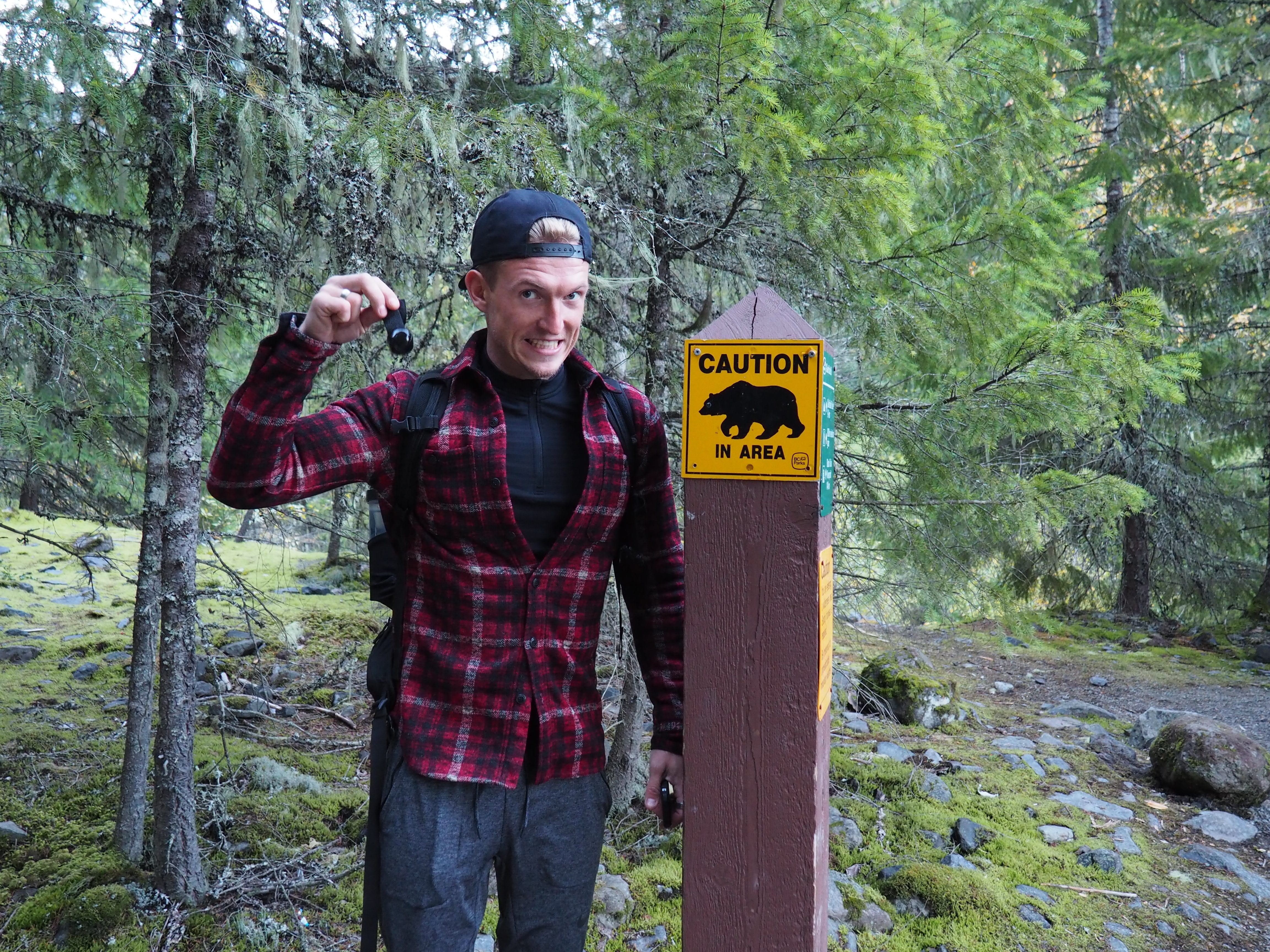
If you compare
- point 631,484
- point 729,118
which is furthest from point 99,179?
point 631,484

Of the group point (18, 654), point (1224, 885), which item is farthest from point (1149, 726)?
point (18, 654)

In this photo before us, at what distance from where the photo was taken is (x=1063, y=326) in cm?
378

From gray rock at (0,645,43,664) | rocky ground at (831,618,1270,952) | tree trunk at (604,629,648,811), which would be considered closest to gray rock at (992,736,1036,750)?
rocky ground at (831,618,1270,952)

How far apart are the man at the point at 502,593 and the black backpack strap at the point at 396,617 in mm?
21

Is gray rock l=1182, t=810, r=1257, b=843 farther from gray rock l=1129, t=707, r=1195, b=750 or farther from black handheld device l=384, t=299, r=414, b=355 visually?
black handheld device l=384, t=299, r=414, b=355

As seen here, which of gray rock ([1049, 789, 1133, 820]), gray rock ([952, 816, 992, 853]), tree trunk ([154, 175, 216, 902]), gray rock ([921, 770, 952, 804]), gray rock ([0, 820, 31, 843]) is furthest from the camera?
gray rock ([1049, 789, 1133, 820])

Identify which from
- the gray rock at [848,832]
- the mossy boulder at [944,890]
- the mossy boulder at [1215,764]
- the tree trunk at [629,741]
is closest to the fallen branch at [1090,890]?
the mossy boulder at [944,890]

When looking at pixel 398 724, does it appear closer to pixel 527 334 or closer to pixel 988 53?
pixel 527 334

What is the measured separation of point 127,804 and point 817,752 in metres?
3.48

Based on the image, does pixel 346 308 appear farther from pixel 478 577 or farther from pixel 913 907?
pixel 913 907

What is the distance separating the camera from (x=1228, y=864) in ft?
15.3

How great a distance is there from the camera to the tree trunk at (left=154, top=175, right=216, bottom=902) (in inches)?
139

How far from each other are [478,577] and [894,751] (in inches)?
185

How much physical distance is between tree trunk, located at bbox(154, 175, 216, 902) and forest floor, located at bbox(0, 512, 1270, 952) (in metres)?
0.18
